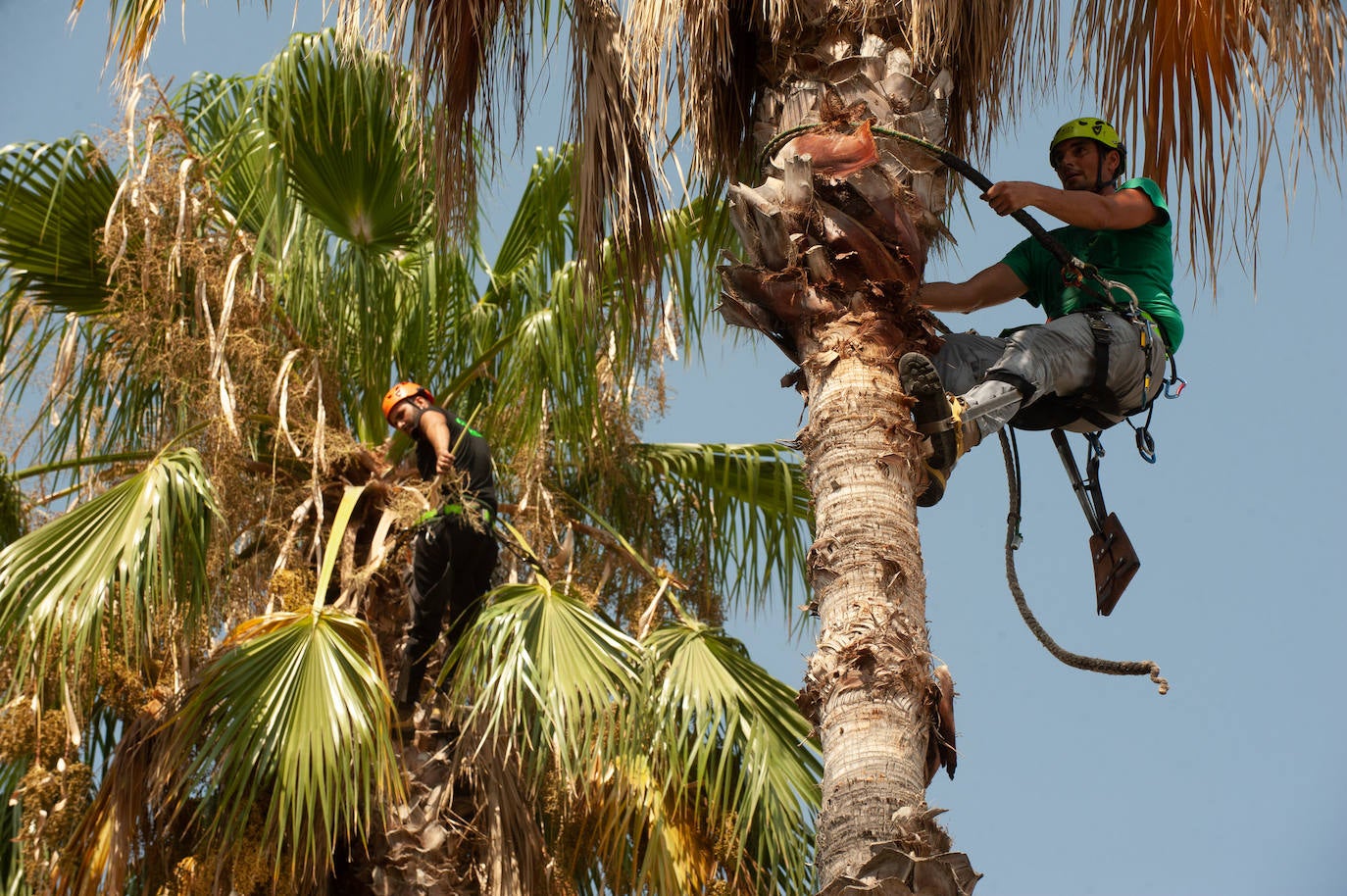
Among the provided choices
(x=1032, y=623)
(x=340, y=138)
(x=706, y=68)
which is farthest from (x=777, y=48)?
(x=340, y=138)

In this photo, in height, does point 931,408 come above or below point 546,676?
above

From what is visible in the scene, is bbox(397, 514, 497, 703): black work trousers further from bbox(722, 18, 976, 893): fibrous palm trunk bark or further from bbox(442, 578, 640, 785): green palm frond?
bbox(722, 18, 976, 893): fibrous palm trunk bark

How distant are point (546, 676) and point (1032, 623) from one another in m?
2.42

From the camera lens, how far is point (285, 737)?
677cm

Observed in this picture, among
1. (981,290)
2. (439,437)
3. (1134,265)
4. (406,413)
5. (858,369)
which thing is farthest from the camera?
(406,413)

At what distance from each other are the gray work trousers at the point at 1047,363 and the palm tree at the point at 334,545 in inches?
54.0

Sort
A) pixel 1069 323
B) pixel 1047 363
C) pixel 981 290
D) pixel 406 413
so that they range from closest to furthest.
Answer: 1. pixel 1047 363
2. pixel 1069 323
3. pixel 981 290
4. pixel 406 413

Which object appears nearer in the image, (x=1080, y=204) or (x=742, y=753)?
(x=1080, y=204)

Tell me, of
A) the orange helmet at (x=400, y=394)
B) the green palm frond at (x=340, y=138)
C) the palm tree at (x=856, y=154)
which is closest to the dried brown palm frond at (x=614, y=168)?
the palm tree at (x=856, y=154)

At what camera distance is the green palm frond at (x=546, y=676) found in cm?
720

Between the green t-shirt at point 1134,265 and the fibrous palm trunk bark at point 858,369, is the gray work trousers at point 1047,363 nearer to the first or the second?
the green t-shirt at point 1134,265

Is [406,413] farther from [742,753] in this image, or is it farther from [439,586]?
[742,753]

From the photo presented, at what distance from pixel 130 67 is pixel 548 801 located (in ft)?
11.4

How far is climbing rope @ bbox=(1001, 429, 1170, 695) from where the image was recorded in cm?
527
